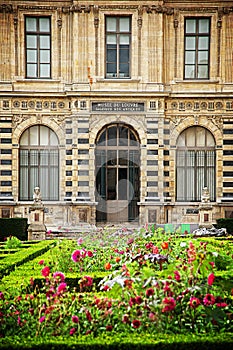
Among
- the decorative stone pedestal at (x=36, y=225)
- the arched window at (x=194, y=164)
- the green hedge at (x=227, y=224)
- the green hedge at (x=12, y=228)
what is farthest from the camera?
the arched window at (x=194, y=164)

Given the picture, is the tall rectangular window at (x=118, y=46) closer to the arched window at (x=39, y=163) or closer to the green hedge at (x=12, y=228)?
the arched window at (x=39, y=163)

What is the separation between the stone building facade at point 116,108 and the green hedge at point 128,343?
17.5 meters

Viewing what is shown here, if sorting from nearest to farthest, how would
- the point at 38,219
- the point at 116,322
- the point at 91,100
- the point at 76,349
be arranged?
the point at 76,349, the point at 116,322, the point at 38,219, the point at 91,100

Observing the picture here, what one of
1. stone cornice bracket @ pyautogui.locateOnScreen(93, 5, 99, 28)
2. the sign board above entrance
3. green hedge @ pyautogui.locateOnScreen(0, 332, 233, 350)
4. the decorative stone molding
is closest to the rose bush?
green hedge @ pyautogui.locateOnScreen(0, 332, 233, 350)

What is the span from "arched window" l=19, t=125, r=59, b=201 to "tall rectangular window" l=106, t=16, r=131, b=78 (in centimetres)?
372

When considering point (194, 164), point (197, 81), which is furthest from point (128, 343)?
point (197, 81)

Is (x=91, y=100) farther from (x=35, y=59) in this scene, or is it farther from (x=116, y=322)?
(x=116, y=322)

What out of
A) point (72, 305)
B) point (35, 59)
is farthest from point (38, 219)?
point (72, 305)

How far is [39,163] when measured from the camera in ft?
79.8

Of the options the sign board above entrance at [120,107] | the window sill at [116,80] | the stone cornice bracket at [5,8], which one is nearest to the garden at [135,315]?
the sign board above entrance at [120,107]

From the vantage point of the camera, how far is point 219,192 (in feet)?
79.3

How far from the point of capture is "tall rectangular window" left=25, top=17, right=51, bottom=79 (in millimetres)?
24250

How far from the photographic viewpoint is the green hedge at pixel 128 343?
5758 mm

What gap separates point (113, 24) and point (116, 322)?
63.6ft
